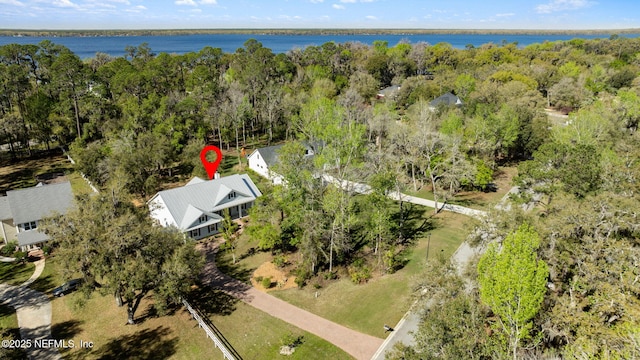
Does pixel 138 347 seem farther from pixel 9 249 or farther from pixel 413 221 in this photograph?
pixel 413 221

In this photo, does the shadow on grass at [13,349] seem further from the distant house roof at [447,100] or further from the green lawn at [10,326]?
the distant house roof at [447,100]

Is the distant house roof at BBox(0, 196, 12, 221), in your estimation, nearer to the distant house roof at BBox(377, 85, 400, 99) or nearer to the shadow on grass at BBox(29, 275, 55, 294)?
the shadow on grass at BBox(29, 275, 55, 294)

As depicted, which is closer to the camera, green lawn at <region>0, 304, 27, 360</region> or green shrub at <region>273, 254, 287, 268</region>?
green lawn at <region>0, 304, 27, 360</region>

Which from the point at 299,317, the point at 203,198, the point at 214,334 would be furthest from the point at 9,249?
the point at 299,317

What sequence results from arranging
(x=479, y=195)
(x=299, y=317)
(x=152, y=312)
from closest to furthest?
Result: (x=299, y=317)
(x=152, y=312)
(x=479, y=195)

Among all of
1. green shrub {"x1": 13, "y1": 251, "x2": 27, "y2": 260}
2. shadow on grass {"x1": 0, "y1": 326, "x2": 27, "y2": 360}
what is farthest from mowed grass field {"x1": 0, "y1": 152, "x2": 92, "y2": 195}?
shadow on grass {"x1": 0, "y1": 326, "x2": 27, "y2": 360}
